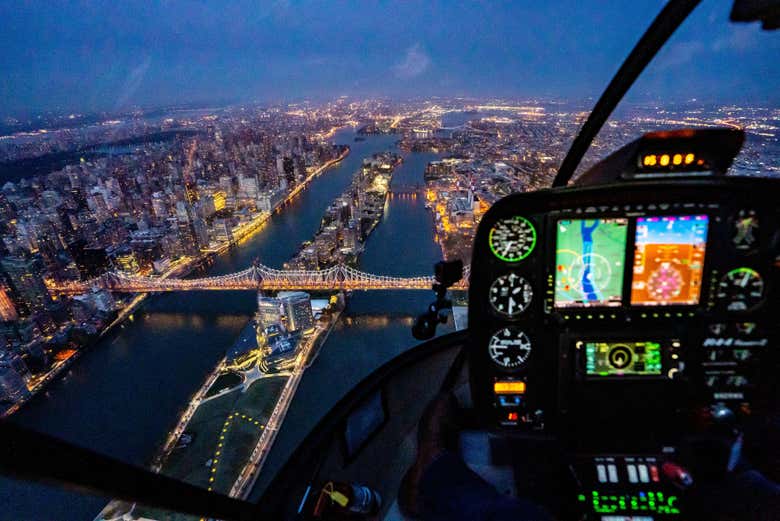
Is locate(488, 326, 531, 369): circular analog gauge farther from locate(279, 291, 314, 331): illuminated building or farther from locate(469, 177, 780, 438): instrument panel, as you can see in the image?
locate(279, 291, 314, 331): illuminated building

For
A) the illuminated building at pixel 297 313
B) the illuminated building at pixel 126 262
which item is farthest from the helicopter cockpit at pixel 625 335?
the illuminated building at pixel 126 262

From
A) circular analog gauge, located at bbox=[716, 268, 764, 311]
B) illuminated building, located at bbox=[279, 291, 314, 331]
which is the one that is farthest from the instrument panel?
illuminated building, located at bbox=[279, 291, 314, 331]

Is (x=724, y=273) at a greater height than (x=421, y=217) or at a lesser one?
greater

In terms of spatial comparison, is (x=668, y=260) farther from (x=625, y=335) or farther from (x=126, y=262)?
(x=126, y=262)

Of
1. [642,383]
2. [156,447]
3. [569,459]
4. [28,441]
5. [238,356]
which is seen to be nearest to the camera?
[28,441]

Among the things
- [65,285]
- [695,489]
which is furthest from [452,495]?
[65,285]

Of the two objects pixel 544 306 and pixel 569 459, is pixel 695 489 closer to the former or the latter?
pixel 569 459
